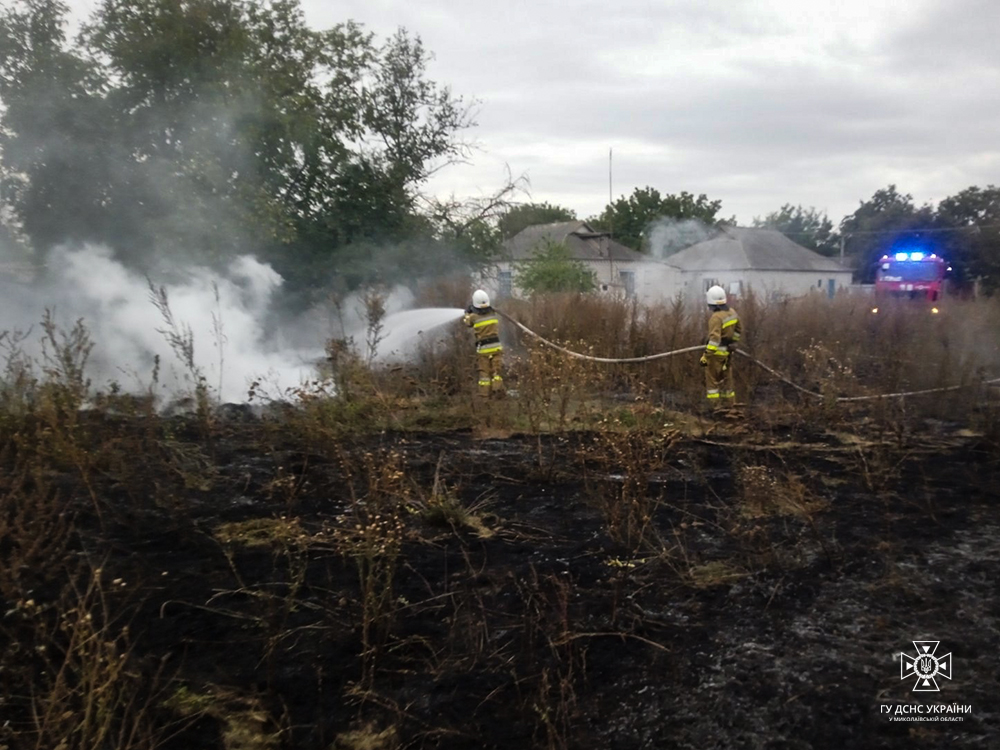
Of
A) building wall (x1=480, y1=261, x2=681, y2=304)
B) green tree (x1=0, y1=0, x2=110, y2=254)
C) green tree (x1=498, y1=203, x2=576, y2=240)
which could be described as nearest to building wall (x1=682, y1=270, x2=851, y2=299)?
building wall (x1=480, y1=261, x2=681, y2=304)

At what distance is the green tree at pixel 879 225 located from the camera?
127ft

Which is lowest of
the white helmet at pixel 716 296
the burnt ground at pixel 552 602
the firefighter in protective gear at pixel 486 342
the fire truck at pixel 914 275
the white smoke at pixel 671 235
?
the burnt ground at pixel 552 602

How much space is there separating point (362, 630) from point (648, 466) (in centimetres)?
352

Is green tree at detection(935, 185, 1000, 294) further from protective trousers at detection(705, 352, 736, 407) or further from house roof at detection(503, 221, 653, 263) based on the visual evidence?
protective trousers at detection(705, 352, 736, 407)

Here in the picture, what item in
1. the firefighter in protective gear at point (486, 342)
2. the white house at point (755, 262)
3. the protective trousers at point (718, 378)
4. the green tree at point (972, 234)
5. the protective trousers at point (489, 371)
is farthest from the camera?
the white house at point (755, 262)

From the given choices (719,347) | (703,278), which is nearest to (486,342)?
(719,347)

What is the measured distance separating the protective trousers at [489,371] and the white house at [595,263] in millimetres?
3399

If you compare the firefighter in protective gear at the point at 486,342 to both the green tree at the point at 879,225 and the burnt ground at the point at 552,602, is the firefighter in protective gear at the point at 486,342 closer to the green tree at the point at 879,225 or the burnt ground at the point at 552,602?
the burnt ground at the point at 552,602

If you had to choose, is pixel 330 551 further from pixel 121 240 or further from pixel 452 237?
pixel 452 237

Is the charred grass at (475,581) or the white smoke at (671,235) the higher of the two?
the white smoke at (671,235)

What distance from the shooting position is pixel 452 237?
1712cm

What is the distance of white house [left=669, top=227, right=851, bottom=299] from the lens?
37344mm

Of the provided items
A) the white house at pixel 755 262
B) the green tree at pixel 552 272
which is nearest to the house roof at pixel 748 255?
the white house at pixel 755 262

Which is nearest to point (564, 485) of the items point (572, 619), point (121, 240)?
point (572, 619)
